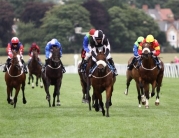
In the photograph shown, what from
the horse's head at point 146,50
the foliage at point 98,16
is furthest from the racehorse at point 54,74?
the foliage at point 98,16

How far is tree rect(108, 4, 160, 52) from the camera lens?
102m

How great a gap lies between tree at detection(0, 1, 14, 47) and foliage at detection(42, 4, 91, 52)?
4625 mm

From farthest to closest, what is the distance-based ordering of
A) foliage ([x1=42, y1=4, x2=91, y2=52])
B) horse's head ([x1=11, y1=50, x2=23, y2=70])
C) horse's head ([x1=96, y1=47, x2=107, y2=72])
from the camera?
foliage ([x1=42, y1=4, x2=91, y2=52])
horse's head ([x1=11, y1=50, x2=23, y2=70])
horse's head ([x1=96, y1=47, x2=107, y2=72])

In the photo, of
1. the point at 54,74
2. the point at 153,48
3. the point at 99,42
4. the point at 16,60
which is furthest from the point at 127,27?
the point at 99,42

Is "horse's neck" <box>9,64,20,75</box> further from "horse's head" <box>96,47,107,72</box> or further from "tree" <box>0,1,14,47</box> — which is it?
"tree" <box>0,1,14,47</box>

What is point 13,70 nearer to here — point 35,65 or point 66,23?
point 35,65

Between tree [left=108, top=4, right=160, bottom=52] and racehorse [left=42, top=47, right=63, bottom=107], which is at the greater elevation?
racehorse [left=42, top=47, right=63, bottom=107]

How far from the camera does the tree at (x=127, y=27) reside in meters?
102

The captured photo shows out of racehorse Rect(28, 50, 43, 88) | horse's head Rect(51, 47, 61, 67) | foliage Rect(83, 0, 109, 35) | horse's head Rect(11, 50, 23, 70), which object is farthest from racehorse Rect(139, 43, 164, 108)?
foliage Rect(83, 0, 109, 35)

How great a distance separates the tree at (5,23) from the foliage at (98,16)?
11.7m

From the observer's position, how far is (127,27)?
106 m

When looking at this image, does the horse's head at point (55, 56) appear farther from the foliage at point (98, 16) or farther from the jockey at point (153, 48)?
the foliage at point (98, 16)

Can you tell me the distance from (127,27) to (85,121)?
297ft

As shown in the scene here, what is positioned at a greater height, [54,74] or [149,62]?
[149,62]
